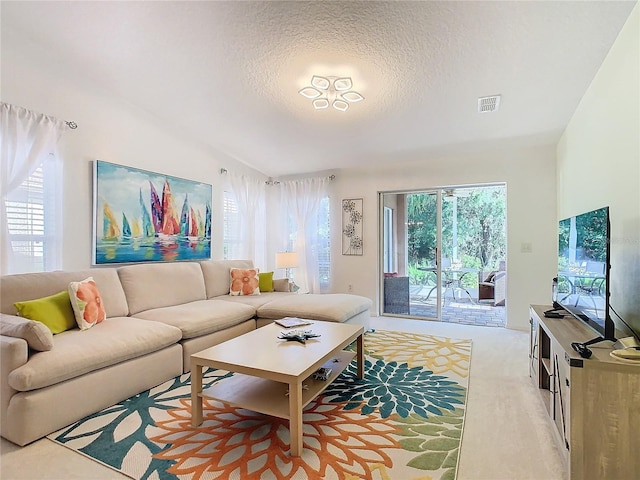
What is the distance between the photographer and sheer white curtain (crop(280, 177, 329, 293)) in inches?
214

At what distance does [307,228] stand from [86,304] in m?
3.39

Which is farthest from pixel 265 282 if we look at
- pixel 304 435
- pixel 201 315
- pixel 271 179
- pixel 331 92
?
pixel 304 435

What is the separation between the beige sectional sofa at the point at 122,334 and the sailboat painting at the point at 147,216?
248mm

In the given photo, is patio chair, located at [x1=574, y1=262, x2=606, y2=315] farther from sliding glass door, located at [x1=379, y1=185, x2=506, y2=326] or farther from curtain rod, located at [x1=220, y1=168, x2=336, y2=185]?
curtain rod, located at [x1=220, y1=168, x2=336, y2=185]

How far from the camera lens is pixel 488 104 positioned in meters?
3.17

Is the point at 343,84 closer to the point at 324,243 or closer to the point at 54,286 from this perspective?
the point at 54,286

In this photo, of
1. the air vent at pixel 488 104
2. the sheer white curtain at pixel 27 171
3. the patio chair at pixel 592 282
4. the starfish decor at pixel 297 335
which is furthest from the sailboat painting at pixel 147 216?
the patio chair at pixel 592 282

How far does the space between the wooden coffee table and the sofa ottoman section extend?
0.95m

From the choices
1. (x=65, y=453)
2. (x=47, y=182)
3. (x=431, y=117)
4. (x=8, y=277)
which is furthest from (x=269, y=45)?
(x=65, y=453)

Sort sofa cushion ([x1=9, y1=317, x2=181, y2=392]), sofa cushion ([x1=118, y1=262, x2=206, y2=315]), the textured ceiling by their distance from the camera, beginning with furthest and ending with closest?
sofa cushion ([x1=118, y1=262, x2=206, y2=315]), the textured ceiling, sofa cushion ([x1=9, y1=317, x2=181, y2=392])

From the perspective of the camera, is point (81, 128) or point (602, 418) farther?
point (81, 128)

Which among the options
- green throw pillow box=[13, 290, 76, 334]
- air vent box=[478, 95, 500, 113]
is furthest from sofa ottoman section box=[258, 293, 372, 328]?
air vent box=[478, 95, 500, 113]

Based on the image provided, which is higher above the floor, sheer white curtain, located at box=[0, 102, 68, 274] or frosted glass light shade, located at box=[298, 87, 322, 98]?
frosted glass light shade, located at box=[298, 87, 322, 98]

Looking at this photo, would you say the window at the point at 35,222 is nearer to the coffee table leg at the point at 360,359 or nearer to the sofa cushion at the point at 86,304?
the sofa cushion at the point at 86,304
